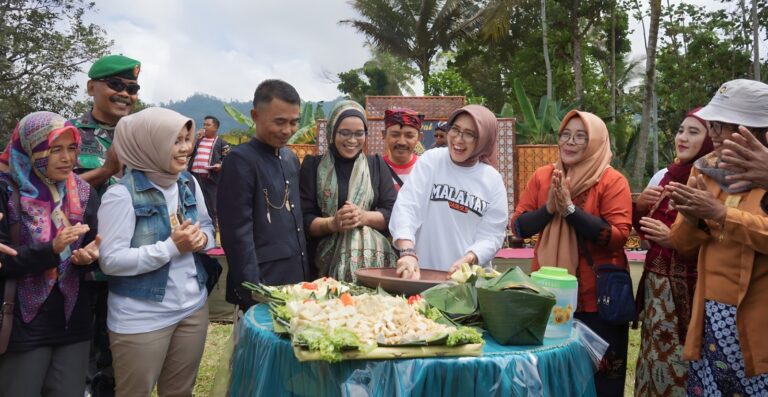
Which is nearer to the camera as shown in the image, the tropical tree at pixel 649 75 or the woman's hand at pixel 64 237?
the woman's hand at pixel 64 237

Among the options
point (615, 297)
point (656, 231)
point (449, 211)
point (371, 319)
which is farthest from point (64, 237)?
point (656, 231)

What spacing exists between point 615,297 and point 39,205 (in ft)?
8.62

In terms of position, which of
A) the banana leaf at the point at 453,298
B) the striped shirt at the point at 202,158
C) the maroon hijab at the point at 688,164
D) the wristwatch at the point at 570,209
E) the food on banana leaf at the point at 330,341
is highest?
the striped shirt at the point at 202,158

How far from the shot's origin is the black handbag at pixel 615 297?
2832mm

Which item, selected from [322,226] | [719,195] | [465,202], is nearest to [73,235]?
[322,226]

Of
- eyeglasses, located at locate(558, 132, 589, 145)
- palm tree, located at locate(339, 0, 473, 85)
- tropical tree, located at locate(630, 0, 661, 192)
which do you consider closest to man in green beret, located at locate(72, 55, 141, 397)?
eyeglasses, located at locate(558, 132, 589, 145)

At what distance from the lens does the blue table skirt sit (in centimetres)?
174

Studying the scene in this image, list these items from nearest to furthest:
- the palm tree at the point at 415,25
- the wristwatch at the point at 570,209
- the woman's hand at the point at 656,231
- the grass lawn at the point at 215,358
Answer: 1. the woman's hand at the point at 656,231
2. the wristwatch at the point at 570,209
3. the grass lawn at the point at 215,358
4. the palm tree at the point at 415,25

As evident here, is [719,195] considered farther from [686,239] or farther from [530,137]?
[530,137]

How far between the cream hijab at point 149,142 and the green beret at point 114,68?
587 millimetres

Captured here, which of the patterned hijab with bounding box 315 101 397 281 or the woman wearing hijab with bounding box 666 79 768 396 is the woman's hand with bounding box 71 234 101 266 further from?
the woman wearing hijab with bounding box 666 79 768 396

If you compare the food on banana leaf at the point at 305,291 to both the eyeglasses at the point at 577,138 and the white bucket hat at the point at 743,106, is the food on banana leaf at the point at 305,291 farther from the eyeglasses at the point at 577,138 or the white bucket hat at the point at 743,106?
the white bucket hat at the point at 743,106

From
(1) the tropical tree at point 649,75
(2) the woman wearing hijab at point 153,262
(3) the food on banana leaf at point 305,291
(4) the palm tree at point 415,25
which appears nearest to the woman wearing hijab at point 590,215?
(3) the food on banana leaf at point 305,291

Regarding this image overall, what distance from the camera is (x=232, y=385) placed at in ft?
7.66
